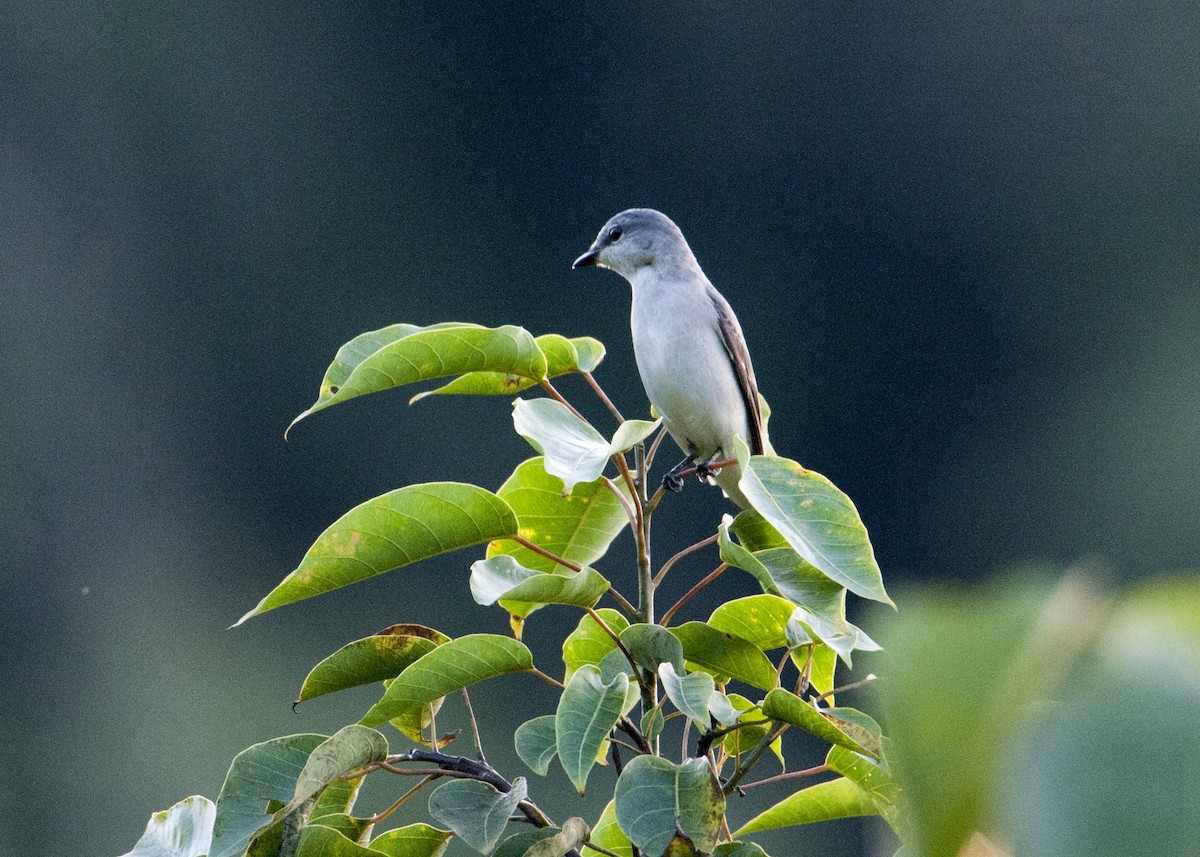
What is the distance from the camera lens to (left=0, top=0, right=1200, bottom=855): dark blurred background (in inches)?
434

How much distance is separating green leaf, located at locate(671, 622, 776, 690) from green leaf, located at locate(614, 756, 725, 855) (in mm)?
162

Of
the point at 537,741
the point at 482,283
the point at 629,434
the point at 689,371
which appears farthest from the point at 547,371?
the point at 482,283

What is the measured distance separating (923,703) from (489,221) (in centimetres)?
1409

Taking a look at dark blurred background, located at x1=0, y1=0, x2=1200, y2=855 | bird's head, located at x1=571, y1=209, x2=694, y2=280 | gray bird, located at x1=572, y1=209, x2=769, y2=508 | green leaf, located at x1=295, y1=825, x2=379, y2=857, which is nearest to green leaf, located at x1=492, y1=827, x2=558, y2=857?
green leaf, located at x1=295, y1=825, x2=379, y2=857

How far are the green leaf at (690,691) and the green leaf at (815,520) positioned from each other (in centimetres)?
14

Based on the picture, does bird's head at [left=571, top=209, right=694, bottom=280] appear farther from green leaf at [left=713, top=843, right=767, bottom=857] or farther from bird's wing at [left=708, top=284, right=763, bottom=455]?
green leaf at [left=713, top=843, right=767, bottom=857]

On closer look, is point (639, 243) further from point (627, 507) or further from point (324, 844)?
point (324, 844)

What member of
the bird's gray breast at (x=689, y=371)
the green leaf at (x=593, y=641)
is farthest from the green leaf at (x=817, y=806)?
the bird's gray breast at (x=689, y=371)

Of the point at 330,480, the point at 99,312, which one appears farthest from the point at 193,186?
the point at 330,480

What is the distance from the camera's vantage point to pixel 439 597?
10875mm

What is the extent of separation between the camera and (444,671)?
1.17m

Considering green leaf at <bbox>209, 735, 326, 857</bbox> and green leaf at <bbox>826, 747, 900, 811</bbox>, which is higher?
green leaf at <bbox>209, 735, 326, 857</bbox>

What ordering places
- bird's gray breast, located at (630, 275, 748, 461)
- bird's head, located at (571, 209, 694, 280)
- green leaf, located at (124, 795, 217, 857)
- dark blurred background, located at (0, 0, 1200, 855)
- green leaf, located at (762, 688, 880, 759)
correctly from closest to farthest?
green leaf, located at (762, 688, 880, 759) → green leaf, located at (124, 795, 217, 857) → bird's gray breast, located at (630, 275, 748, 461) → bird's head, located at (571, 209, 694, 280) → dark blurred background, located at (0, 0, 1200, 855)

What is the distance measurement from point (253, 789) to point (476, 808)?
20 cm
